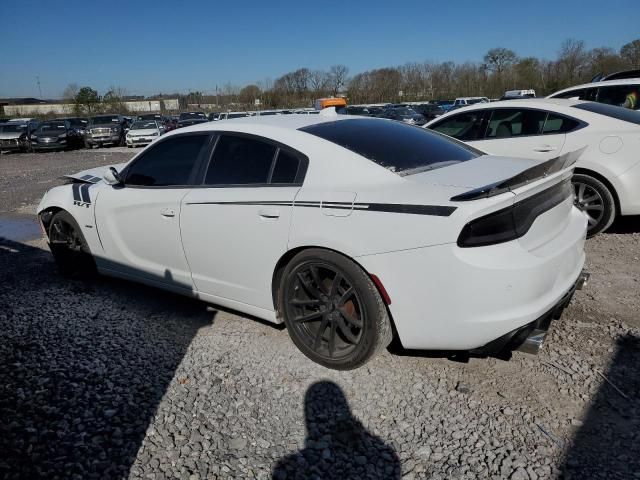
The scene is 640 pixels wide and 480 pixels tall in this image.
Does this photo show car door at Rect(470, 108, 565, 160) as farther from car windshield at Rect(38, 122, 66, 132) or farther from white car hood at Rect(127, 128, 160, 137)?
car windshield at Rect(38, 122, 66, 132)

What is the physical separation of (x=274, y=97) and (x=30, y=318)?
5774cm

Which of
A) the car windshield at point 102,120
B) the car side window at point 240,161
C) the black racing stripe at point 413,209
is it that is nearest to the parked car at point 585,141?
the black racing stripe at point 413,209

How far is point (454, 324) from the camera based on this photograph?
2576 mm

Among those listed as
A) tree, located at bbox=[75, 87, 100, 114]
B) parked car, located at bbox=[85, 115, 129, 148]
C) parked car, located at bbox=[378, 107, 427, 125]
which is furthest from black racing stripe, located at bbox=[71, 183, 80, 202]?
tree, located at bbox=[75, 87, 100, 114]

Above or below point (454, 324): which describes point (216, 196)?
above

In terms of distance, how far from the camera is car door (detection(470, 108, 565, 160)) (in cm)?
575

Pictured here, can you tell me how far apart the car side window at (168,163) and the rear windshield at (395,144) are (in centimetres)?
97

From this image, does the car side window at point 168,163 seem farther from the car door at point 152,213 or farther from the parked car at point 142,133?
the parked car at point 142,133

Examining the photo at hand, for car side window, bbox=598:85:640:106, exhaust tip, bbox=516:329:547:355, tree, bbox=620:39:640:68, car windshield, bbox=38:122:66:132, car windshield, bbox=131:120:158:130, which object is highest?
tree, bbox=620:39:640:68

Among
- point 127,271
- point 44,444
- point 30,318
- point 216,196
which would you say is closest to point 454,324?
point 216,196

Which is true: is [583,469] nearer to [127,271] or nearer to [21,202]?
[127,271]

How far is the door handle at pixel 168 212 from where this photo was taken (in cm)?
370

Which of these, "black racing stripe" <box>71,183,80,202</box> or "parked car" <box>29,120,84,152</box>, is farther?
"parked car" <box>29,120,84,152</box>

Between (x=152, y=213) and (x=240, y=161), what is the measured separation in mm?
902
